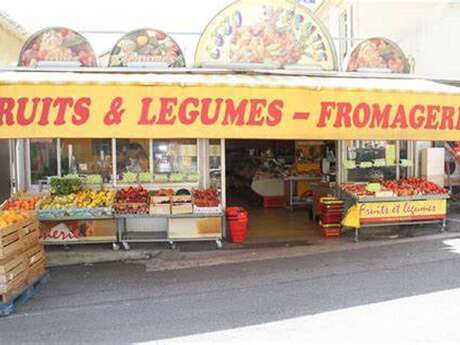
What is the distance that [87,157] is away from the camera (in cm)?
994

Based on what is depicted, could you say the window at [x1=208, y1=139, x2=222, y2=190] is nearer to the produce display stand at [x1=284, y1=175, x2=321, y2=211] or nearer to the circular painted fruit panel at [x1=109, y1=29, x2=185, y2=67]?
the circular painted fruit panel at [x1=109, y1=29, x2=185, y2=67]

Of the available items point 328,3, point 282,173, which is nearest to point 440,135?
point 282,173

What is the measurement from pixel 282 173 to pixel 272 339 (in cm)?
1022

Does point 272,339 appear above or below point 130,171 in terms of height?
below

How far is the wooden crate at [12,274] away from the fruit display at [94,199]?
8.60 feet

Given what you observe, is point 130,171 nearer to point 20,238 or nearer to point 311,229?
point 20,238

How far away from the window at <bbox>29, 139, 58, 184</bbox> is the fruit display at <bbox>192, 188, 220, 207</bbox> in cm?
304

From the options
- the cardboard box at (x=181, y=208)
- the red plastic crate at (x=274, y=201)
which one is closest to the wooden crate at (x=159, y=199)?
the cardboard box at (x=181, y=208)

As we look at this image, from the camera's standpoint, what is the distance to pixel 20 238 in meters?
6.42

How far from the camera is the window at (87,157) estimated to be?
389 inches

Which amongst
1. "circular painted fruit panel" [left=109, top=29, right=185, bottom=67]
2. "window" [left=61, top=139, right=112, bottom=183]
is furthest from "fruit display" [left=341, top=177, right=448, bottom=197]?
"window" [left=61, top=139, right=112, bottom=183]

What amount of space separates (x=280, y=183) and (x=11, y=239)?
10011 mm

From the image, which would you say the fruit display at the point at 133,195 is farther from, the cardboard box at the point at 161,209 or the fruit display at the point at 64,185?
the fruit display at the point at 64,185

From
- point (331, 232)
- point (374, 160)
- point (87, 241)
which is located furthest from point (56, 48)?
point (374, 160)
